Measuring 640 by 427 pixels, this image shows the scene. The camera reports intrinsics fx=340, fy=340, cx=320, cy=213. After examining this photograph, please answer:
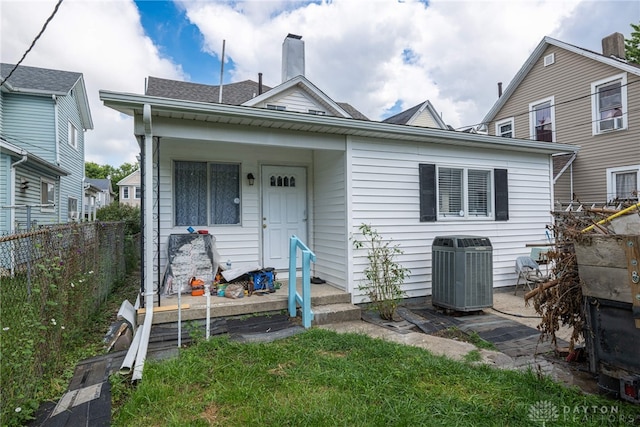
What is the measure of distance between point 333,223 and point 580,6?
15319 millimetres

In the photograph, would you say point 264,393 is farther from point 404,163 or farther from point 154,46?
point 154,46

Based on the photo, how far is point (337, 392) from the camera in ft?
8.29

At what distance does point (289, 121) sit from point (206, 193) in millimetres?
2004

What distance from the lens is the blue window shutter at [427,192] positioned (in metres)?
5.48

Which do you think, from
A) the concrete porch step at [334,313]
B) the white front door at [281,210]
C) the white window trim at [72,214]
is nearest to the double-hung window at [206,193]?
the white front door at [281,210]

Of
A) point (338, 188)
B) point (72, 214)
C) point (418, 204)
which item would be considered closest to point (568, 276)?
point (418, 204)

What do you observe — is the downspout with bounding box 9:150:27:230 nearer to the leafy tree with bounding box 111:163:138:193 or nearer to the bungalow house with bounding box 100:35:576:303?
the bungalow house with bounding box 100:35:576:303

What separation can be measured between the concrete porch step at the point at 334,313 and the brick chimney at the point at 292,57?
8746 mm

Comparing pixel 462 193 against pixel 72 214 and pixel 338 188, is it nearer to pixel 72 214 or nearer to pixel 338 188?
pixel 338 188

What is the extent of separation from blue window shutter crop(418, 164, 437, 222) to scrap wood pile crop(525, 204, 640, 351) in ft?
8.58

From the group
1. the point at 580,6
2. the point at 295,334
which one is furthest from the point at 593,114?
the point at 295,334

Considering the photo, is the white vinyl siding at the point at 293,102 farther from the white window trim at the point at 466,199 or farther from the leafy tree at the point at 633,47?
the leafy tree at the point at 633,47

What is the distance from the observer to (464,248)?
455 cm

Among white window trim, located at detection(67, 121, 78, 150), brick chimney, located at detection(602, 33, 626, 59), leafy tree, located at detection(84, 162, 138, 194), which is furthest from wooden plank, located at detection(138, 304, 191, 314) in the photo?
leafy tree, located at detection(84, 162, 138, 194)
